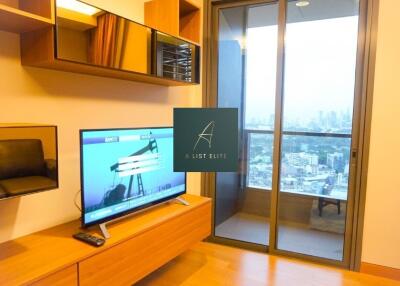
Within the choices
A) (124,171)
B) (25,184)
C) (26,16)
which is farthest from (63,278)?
(26,16)

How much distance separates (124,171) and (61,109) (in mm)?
547

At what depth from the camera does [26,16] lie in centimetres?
139

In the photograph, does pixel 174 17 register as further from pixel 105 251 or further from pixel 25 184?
pixel 105 251

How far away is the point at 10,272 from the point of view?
136cm

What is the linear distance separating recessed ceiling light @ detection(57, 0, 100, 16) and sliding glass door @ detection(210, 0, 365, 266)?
5.20ft

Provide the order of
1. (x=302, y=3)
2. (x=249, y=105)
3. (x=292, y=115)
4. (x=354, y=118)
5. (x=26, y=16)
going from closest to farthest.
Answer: (x=26, y=16), (x=354, y=118), (x=302, y=3), (x=292, y=115), (x=249, y=105)

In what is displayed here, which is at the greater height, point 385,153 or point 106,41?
point 106,41

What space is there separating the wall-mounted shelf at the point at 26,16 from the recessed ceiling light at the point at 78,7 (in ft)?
0.27

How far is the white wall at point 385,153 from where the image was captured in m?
2.37

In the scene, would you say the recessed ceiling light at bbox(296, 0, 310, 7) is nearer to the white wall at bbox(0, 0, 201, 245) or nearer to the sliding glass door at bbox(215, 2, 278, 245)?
the sliding glass door at bbox(215, 2, 278, 245)

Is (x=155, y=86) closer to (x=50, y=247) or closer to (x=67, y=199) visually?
(x=67, y=199)

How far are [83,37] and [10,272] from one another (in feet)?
4.07

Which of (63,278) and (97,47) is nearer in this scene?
(63,278)

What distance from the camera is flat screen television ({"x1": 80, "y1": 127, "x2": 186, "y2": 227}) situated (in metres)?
1.77
